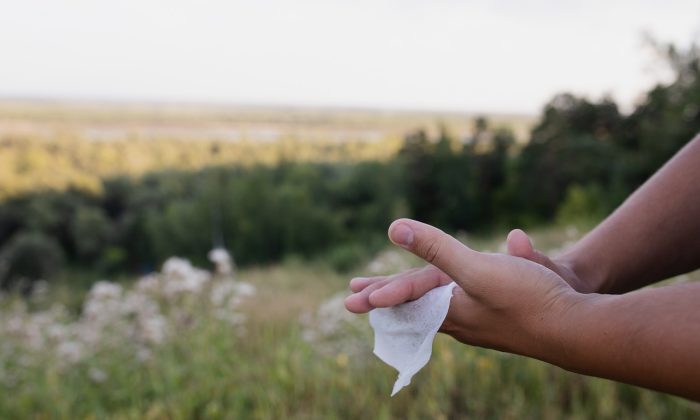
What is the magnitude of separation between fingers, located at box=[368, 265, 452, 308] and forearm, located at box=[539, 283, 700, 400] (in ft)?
1.05

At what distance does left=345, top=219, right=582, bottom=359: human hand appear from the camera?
41.8 inches

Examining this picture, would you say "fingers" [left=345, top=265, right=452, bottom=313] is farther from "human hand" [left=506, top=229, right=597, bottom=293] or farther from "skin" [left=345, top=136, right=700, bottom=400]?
"human hand" [left=506, top=229, right=597, bottom=293]

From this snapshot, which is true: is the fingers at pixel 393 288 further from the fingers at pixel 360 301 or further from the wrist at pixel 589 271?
the wrist at pixel 589 271

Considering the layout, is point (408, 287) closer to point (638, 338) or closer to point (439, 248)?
point (439, 248)

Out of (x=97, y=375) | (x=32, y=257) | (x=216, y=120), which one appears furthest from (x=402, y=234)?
(x=216, y=120)

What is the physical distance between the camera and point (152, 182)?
181 ft

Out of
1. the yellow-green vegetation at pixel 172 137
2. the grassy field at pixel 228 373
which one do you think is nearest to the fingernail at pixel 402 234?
the grassy field at pixel 228 373

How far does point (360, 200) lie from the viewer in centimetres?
4194

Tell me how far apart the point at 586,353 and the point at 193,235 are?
35613 mm

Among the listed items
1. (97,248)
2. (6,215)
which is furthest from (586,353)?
(6,215)

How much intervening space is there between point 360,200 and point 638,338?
41022 millimetres

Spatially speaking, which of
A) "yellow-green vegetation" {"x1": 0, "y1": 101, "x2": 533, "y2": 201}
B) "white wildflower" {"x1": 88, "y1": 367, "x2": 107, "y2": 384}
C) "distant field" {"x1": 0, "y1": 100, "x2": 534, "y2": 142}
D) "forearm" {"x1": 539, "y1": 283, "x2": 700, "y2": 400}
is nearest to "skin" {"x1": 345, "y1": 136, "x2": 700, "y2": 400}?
"forearm" {"x1": 539, "y1": 283, "x2": 700, "y2": 400}

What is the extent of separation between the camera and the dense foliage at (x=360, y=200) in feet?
92.1

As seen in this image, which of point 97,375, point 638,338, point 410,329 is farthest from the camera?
point 97,375
